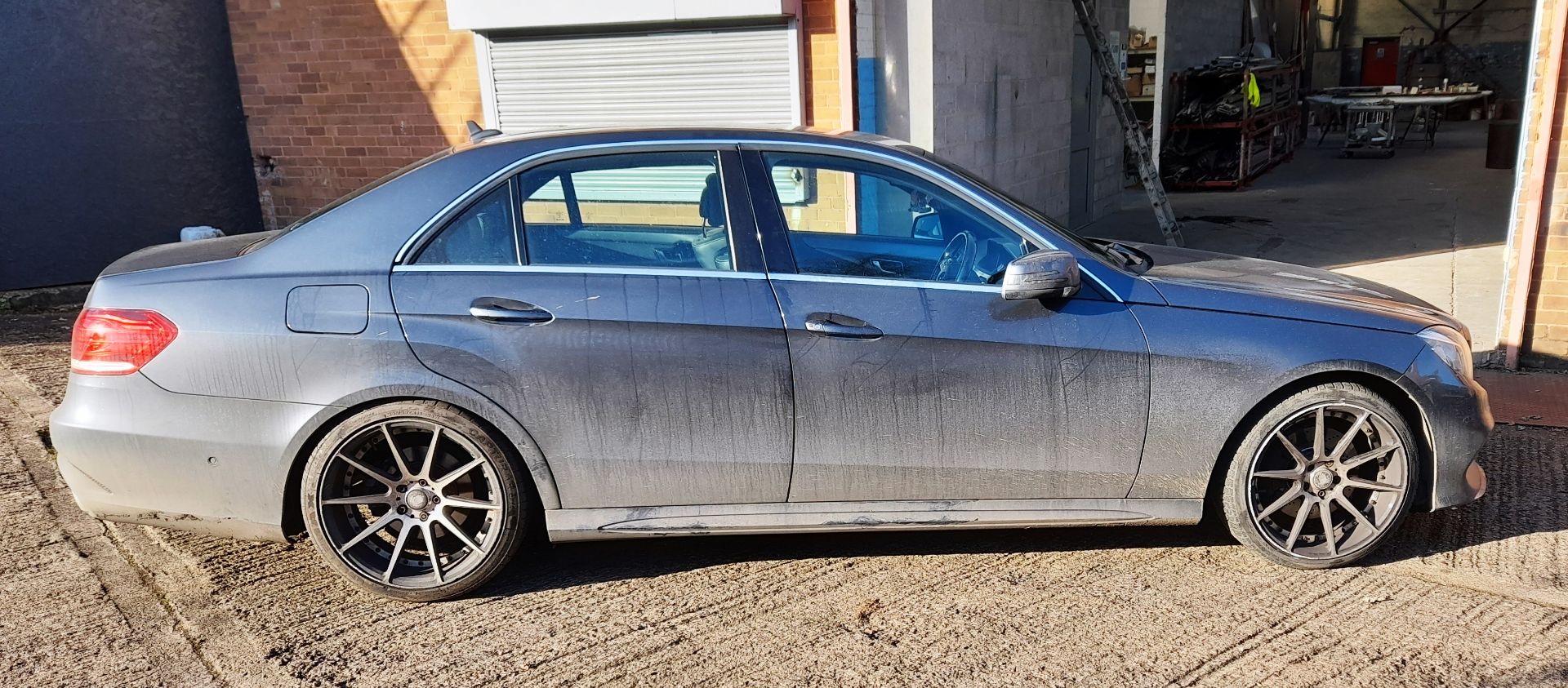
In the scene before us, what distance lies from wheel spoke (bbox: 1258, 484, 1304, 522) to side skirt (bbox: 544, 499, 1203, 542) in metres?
0.56

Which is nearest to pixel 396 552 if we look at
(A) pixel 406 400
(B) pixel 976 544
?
(A) pixel 406 400

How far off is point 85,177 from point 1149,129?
12672 mm

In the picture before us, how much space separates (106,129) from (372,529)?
7.16m

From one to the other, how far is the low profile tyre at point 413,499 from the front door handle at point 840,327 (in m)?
1.11

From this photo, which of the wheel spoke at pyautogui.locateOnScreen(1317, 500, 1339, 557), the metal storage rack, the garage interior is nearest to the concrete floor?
the garage interior

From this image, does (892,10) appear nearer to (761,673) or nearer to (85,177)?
(761,673)

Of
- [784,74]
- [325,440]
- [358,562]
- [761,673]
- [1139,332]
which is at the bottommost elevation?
[761,673]

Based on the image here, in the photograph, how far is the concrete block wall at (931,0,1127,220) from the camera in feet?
28.0

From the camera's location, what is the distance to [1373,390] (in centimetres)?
374

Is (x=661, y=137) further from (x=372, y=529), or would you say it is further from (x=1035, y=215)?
(x=372, y=529)

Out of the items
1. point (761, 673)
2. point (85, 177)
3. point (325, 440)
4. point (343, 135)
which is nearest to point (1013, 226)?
point (761, 673)

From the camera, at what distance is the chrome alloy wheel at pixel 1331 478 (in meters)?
3.72

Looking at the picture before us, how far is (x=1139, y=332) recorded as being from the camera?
11.8 ft

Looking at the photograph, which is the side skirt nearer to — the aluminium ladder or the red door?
the aluminium ladder
